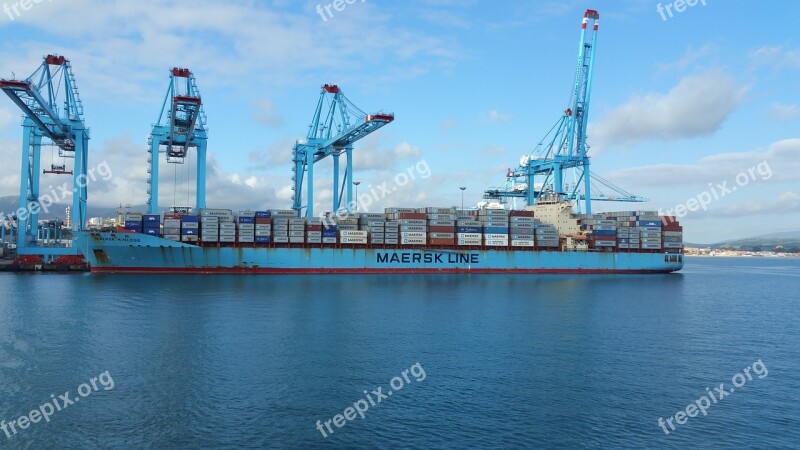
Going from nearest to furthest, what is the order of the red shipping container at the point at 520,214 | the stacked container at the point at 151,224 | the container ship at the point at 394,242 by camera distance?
the stacked container at the point at 151,224, the container ship at the point at 394,242, the red shipping container at the point at 520,214

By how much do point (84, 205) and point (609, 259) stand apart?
6746cm

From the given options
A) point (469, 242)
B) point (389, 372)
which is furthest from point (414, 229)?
point (389, 372)

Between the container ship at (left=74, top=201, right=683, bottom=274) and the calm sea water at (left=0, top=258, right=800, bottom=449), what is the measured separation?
18793 mm

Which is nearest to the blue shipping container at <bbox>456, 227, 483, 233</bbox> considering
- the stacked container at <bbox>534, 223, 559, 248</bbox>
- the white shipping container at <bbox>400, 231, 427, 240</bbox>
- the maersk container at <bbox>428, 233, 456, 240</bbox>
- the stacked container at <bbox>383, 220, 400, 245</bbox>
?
the maersk container at <bbox>428, 233, 456, 240</bbox>

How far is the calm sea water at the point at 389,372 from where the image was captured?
14.5 m

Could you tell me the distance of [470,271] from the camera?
67625 mm

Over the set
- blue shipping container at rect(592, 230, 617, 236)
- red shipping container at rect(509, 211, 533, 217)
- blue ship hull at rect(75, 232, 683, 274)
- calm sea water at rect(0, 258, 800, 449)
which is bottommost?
calm sea water at rect(0, 258, 800, 449)

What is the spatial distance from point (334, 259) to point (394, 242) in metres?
7.64

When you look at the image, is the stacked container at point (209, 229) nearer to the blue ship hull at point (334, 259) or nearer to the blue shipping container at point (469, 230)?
the blue ship hull at point (334, 259)

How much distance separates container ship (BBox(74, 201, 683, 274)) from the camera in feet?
188

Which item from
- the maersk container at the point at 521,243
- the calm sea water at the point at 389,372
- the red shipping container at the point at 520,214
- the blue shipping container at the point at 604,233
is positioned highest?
the red shipping container at the point at 520,214

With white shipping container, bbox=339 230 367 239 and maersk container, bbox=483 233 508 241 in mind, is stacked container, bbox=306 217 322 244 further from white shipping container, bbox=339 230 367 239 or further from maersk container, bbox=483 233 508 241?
maersk container, bbox=483 233 508 241

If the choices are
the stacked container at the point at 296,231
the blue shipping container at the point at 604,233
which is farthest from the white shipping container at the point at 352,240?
the blue shipping container at the point at 604,233

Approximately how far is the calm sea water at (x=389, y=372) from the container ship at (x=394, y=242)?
61.7 ft
